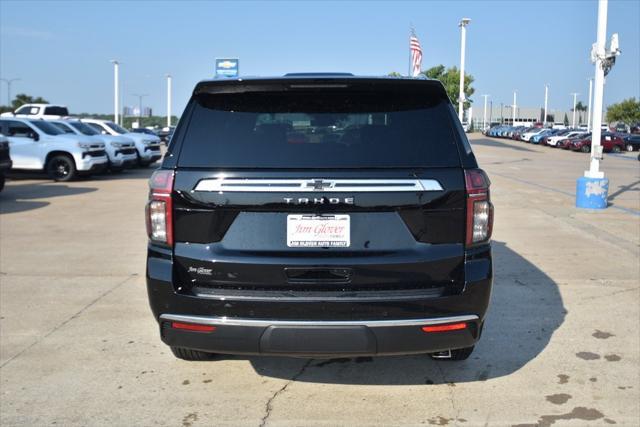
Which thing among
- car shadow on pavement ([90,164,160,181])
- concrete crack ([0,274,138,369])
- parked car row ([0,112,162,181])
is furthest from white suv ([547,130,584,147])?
concrete crack ([0,274,138,369])

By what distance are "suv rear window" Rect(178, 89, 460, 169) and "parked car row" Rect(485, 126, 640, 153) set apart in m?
39.1

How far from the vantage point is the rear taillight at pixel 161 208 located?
3500mm

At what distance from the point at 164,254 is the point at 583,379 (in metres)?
2.91

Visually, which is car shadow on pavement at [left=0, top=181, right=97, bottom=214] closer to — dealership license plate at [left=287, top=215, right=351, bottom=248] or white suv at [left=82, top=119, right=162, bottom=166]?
white suv at [left=82, top=119, right=162, bottom=166]

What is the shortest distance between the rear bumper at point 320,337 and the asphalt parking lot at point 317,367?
586 mm

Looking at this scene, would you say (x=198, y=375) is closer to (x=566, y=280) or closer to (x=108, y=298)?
(x=108, y=298)

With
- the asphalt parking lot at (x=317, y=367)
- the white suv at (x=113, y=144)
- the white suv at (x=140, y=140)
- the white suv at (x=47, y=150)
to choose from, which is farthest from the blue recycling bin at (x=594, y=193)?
the white suv at (x=140, y=140)

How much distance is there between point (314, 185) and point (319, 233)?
0.25 m

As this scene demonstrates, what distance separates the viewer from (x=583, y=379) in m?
4.39

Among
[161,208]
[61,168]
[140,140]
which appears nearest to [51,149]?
[61,168]

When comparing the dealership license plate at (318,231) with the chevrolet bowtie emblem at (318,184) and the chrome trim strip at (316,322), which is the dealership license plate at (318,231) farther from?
the chrome trim strip at (316,322)

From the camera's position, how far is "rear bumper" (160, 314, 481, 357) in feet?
11.0

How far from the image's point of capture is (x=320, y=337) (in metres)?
3.36

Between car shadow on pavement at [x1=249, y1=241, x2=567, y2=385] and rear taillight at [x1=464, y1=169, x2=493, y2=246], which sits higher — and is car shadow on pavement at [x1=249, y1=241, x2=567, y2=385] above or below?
below
